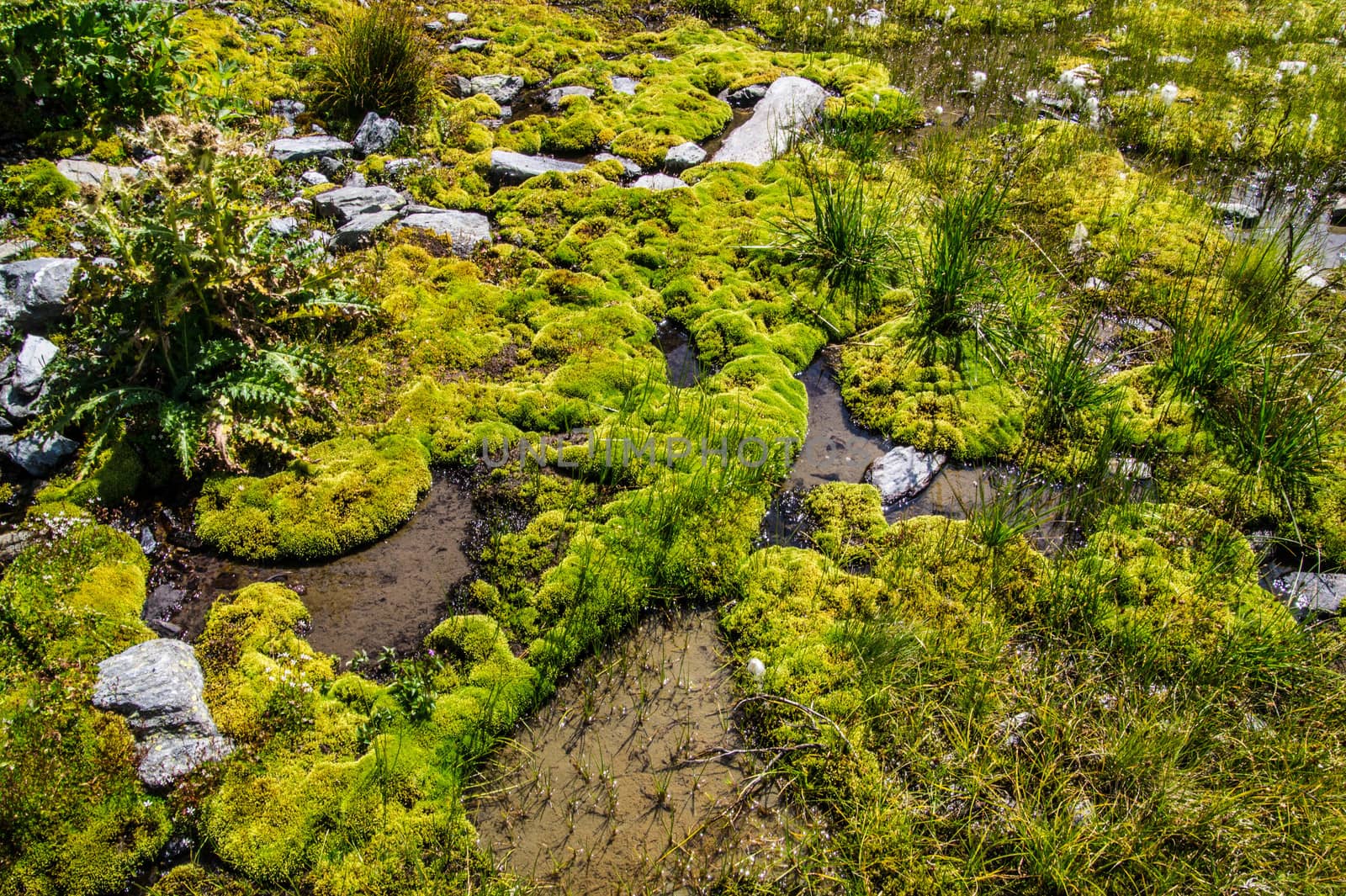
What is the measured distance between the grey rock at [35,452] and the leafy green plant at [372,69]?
5.23 metres

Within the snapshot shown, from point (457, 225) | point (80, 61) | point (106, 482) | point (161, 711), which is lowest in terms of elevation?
point (161, 711)

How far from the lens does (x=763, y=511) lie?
5453 millimetres

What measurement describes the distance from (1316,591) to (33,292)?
8.82 meters

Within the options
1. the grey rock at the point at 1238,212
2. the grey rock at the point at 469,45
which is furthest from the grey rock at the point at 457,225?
the grey rock at the point at 1238,212

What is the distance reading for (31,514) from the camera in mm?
4859

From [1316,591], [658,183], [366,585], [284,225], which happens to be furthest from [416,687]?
[658,183]

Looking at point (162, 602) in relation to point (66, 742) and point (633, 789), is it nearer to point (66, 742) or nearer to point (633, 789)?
point (66, 742)

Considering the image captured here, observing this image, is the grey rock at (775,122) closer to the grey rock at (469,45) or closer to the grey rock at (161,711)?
the grey rock at (469,45)

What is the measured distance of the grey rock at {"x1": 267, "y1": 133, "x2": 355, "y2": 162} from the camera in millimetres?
Answer: 8101

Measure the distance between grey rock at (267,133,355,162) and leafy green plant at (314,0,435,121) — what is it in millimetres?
627

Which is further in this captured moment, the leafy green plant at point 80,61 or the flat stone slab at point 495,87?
the flat stone slab at point 495,87

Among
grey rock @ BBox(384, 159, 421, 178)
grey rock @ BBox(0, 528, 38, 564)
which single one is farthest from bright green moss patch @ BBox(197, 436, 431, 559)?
grey rock @ BBox(384, 159, 421, 178)

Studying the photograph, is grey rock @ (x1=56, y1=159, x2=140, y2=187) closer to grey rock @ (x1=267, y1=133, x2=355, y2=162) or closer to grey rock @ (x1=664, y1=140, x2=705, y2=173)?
grey rock @ (x1=267, y1=133, x2=355, y2=162)

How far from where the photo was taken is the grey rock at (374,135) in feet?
28.1
